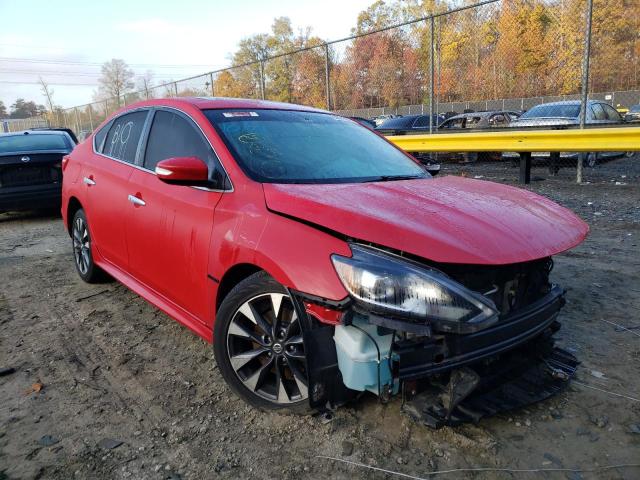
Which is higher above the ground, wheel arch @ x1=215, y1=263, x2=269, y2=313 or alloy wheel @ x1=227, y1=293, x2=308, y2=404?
wheel arch @ x1=215, y1=263, x2=269, y2=313

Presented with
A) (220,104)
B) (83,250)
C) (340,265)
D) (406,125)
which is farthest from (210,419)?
(406,125)

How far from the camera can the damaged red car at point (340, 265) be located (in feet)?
6.50

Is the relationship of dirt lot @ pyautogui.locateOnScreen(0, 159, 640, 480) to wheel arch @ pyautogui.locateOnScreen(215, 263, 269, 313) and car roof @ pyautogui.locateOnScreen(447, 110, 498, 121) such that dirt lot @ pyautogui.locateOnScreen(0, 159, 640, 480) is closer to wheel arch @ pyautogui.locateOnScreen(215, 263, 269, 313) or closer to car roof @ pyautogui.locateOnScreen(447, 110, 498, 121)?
wheel arch @ pyautogui.locateOnScreen(215, 263, 269, 313)

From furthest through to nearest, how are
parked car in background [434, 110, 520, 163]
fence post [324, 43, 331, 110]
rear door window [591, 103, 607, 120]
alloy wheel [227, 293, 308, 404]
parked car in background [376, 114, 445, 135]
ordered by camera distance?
1. parked car in background [376, 114, 445, 135]
2. parked car in background [434, 110, 520, 163]
3. fence post [324, 43, 331, 110]
4. rear door window [591, 103, 607, 120]
5. alloy wheel [227, 293, 308, 404]

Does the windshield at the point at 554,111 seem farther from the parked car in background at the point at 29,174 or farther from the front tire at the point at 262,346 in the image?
the front tire at the point at 262,346

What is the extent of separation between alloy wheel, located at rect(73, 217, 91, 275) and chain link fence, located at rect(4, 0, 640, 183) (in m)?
7.39

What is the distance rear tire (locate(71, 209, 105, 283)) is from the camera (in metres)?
4.41

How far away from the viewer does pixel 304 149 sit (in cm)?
304

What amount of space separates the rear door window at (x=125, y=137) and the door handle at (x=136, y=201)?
0.34m

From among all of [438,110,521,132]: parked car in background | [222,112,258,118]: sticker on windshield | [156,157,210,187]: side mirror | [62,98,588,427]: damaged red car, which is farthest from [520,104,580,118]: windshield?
[156,157,210,187]: side mirror

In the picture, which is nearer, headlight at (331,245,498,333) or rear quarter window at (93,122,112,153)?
headlight at (331,245,498,333)

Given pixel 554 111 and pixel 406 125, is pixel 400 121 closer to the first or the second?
pixel 406 125

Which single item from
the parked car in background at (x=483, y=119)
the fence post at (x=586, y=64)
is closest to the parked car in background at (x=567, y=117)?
the fence post at (x=586, y=64)

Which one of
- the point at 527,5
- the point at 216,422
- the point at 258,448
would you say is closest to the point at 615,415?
the point at 258,448
